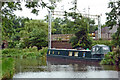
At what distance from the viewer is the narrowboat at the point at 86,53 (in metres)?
22.4

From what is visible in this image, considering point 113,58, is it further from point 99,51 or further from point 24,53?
point 24,53

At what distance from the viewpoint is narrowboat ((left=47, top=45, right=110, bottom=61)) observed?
2239 cm

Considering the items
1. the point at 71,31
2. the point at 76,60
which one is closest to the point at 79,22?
the point at 71,31

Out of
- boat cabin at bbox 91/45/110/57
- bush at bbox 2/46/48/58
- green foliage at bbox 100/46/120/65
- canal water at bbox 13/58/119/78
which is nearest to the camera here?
canal water at bbox 13/58/119/78

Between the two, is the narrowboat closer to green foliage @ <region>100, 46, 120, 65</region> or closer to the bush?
green foliage @ <region>100, 46, 120, 65</region>

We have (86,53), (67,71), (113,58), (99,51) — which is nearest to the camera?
(67,71)

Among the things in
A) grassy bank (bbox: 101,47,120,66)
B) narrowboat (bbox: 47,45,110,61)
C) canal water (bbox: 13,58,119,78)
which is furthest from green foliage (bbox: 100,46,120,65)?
narrowboat (bbox: 47,45,110,61)

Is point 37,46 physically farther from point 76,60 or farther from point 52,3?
point 52,3

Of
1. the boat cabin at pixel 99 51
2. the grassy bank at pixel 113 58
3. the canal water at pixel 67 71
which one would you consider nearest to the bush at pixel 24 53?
the boat cabin at pixel 99 51

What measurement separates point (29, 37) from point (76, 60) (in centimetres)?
1646

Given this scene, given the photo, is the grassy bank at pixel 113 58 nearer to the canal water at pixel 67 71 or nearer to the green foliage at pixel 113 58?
the green foliage at pixel 113 58

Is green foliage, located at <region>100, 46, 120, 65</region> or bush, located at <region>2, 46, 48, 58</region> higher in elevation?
green foliage, located at <region>100, 46, 120, 65</region>

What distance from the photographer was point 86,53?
23719 millimetres

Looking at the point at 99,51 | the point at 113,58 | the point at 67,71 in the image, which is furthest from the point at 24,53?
the point at 67,71
